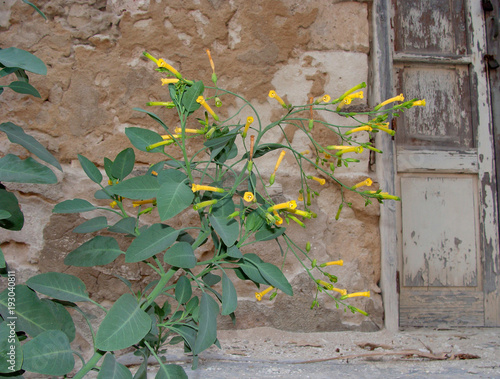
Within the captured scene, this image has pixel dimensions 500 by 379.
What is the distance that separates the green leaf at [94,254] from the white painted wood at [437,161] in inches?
60.2

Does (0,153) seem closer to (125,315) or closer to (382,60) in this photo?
(125,315)

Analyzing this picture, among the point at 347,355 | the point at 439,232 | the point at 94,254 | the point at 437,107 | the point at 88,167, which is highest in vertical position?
the point at 437,107

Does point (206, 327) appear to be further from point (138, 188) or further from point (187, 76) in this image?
point (187, 76)

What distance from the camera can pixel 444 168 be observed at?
2070 millimetres

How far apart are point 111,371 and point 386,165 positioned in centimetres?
151

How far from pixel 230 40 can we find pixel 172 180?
120cm

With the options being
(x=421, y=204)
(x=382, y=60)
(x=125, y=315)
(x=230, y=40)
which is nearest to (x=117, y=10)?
(x=230, y=40)

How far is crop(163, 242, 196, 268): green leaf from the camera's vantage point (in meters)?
0.79

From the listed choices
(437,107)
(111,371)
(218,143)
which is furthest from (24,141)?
(437,107)

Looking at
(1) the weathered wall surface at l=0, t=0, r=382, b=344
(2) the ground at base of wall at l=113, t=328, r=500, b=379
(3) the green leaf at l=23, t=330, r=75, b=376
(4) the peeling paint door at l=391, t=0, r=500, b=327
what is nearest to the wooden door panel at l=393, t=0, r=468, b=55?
(4) the peeling paint door at l=391, t=0, r=500, b=327

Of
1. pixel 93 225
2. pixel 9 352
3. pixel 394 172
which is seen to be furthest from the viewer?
pixel 394 172

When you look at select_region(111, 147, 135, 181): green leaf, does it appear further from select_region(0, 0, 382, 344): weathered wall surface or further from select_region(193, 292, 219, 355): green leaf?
select_region(0, 0, 382, 344): weathered wall surface

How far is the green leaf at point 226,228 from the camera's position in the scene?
80cm

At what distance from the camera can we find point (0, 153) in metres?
1.72
